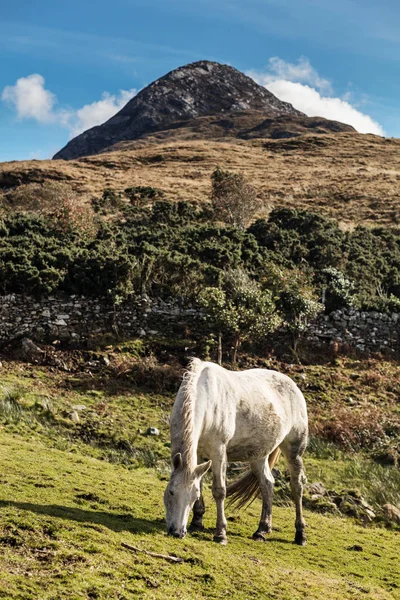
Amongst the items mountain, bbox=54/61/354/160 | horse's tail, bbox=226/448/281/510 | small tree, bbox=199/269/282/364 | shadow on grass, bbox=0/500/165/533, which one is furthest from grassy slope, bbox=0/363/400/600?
mountain, bbox=54/61/354/160

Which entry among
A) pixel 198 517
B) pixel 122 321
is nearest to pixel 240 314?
pixel 122 321

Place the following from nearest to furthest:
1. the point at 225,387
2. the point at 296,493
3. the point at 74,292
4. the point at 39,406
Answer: the point at 225,387
the point at 296,493
the point at 39,406
the point at 74,292

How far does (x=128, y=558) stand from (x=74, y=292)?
19.3m

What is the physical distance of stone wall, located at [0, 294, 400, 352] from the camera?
23281 mm

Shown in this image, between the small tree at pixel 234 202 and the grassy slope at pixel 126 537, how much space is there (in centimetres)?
3246

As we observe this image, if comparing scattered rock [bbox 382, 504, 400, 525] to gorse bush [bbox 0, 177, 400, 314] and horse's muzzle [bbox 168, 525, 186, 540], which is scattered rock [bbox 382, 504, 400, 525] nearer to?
horse's muzzle [bbox 168, 525, 186, 540]

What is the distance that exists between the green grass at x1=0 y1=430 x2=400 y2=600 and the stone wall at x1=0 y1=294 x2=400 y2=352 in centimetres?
1190

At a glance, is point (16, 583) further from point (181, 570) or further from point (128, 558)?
point (181, 570)

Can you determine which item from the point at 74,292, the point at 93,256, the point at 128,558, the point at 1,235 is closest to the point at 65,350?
the point at 74,292

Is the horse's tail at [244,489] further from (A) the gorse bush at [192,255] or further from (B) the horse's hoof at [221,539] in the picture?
(A) the gorse bush at [192,255]

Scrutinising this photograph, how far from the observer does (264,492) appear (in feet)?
31.7

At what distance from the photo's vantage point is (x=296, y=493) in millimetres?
10336

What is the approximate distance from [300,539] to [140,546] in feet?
12.1

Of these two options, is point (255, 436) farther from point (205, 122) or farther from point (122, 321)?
point (205, 122)
